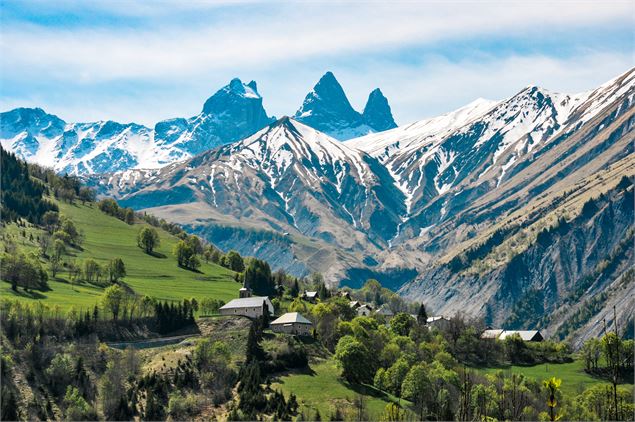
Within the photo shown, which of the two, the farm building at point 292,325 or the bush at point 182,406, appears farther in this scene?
the farm building at point 292,325

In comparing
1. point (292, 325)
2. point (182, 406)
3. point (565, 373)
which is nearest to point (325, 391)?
point (182, 406)

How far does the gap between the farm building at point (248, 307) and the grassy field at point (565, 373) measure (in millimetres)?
43238

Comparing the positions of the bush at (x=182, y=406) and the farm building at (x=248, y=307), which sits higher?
the farm building at (x=248, y=307)

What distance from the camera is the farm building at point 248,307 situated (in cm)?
16650

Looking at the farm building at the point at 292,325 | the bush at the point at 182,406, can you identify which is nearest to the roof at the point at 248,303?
the farm building at the point at 292,325

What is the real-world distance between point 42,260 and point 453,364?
99.9 metres

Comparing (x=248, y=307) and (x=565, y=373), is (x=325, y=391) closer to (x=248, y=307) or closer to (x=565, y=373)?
(x=248, y=307)

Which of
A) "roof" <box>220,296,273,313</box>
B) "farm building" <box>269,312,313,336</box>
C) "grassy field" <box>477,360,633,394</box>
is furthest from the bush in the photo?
"grassy field" <box>477,360,633,394</box>

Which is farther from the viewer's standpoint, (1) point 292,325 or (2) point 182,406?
(1) point 292,325

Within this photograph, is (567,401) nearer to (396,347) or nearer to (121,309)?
(396,347)

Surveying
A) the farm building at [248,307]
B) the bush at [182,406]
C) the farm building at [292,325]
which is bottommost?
the bush at [182,406]

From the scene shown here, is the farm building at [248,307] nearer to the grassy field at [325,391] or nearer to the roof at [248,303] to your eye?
the roof at [248,303]

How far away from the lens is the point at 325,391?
126 metres

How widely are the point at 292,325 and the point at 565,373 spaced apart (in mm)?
56467
